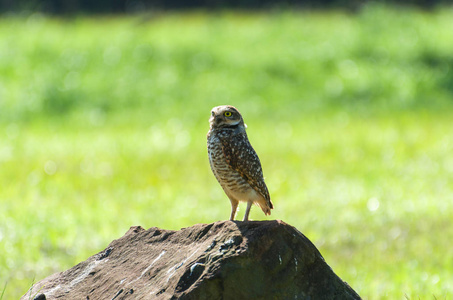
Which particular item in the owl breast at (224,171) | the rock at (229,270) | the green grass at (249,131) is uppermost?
the owl breast at (224,171)

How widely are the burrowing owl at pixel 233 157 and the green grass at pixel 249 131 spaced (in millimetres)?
1947

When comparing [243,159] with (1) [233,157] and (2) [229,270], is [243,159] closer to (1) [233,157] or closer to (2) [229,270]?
(1) [233,157]

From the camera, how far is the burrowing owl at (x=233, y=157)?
16.7 feet

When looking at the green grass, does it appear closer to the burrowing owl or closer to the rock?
the rock

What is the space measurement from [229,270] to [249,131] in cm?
1162

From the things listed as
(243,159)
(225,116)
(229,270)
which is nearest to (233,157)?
(243,159)

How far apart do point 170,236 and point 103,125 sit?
12.1 metres

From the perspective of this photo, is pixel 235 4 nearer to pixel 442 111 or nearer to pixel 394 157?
pixel 442 111

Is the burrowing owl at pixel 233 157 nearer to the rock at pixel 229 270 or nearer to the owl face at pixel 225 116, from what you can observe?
the owl face at pixel 225 116

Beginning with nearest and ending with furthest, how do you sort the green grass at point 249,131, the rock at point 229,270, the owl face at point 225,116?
the rock at point 229,270, the owl face at point 225,116, the green grass at point 249,131

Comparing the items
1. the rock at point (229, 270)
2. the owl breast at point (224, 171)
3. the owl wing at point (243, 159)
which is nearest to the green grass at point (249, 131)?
the rock at point (229, 270)

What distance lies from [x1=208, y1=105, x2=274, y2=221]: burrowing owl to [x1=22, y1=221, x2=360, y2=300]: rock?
50cm

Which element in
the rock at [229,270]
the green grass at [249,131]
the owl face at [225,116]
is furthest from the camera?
the green grass at [249,131]

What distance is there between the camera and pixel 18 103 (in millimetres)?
17859
